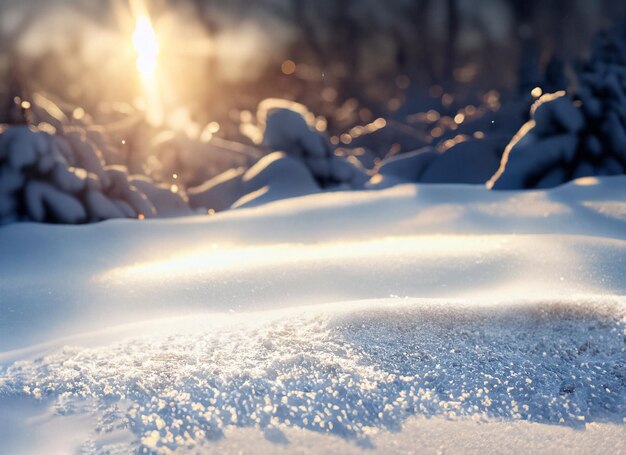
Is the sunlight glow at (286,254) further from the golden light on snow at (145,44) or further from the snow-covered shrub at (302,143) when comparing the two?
the golden light on snow at (145,44)

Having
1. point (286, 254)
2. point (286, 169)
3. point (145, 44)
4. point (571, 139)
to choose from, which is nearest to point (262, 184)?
point (286, 169)

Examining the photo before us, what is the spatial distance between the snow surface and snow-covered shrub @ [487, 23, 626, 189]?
7.54ft

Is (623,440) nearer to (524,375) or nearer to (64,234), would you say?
(524,375)

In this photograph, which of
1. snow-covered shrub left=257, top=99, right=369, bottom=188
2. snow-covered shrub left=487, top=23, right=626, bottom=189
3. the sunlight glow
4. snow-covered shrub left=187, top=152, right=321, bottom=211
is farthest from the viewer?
snow-covered shrub left=257, top=99, right=369, bottom=188

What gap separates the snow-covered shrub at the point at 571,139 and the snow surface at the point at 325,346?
7.54 feet

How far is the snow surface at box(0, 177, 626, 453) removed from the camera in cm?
127

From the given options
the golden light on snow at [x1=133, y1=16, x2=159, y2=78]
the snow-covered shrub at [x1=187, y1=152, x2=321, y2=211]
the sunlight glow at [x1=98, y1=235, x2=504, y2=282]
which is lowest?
the snow-covered shrub at [x1=187, y1=152, x2=321, y2=211]

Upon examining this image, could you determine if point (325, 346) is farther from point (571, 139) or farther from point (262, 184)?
point (262, 184)

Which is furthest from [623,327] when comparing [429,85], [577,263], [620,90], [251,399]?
[429,85]

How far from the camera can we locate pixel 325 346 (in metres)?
1.61

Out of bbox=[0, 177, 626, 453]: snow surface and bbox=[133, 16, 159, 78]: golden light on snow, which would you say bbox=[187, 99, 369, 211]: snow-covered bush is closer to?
bbox=[0, 177, 626, 453]: snow surface

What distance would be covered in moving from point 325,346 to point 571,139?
4686 millimetres

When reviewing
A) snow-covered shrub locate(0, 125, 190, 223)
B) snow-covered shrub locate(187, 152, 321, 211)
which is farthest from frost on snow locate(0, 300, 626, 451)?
snow-covered shrub locate(187, 152, 321, 211)

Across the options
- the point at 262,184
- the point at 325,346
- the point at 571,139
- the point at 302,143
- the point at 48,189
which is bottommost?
the point at 262,184
